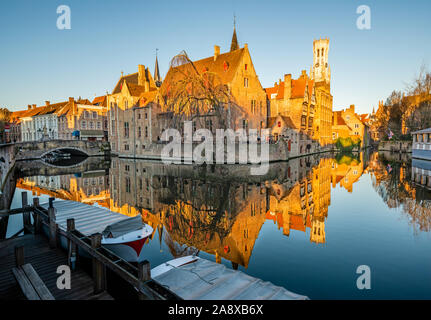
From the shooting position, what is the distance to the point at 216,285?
5777 mm

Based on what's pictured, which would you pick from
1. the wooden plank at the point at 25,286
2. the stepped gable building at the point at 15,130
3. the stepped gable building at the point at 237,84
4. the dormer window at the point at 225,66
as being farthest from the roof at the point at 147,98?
the stepped gable building at the point at 15,130

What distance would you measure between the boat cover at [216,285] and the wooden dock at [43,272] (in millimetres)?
1836

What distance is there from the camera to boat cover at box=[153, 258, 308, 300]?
17.4ft

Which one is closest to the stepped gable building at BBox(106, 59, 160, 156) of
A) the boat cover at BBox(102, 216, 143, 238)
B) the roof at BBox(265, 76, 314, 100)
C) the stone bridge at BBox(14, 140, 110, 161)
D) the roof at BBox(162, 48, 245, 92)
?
the stone bridge at BBox(14, 140, 110, 161)

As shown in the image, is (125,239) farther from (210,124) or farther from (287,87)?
(287,87)

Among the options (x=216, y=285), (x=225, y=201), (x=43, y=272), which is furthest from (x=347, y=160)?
(x=43, y=272)

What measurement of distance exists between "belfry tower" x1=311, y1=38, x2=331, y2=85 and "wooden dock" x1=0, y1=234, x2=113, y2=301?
354 ft

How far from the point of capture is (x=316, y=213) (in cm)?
1459

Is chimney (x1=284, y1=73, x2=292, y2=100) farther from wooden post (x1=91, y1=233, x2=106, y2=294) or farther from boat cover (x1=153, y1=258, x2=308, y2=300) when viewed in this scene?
wooden post (x1=91, y1=233, x2=106, y2=294)

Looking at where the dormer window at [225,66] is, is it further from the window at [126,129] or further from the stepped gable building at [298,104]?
the window at [126,129]

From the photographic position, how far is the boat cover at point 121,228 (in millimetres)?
8586

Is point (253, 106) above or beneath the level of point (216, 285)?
above

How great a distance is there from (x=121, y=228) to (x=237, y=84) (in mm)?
40495
